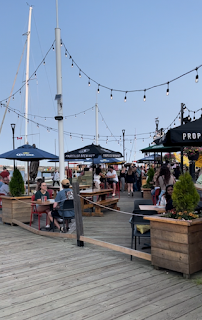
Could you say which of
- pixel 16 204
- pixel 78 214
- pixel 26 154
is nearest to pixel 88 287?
pixel 78 214

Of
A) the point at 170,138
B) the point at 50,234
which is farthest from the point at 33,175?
the point at 170,138

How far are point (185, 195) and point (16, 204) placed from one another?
5.44 metres

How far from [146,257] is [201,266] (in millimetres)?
843

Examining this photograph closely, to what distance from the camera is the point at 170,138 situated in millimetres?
5469

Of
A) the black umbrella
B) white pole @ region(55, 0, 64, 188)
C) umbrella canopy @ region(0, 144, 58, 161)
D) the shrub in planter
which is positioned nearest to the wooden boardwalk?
the shrub in planter

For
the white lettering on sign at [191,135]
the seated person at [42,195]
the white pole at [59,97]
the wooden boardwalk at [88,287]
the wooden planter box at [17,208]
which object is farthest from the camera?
the white pole at [59,97]

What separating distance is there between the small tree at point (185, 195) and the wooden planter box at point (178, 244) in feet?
0.93

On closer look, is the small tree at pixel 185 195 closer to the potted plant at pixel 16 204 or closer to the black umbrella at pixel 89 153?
the potted plant at pixel 16 204

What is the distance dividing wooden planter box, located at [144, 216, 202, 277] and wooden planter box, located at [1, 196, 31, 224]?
16.0 ft

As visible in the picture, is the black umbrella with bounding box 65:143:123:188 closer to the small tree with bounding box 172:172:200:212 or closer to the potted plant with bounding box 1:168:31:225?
the potted plant with bounding box 1:168:31:225

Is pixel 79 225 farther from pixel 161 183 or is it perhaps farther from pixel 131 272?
pixel 161 183

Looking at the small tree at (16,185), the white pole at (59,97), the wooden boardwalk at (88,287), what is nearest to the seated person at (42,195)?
the small tree at (16,185)

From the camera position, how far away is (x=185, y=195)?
15.5 ft

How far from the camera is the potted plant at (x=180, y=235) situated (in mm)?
4359
